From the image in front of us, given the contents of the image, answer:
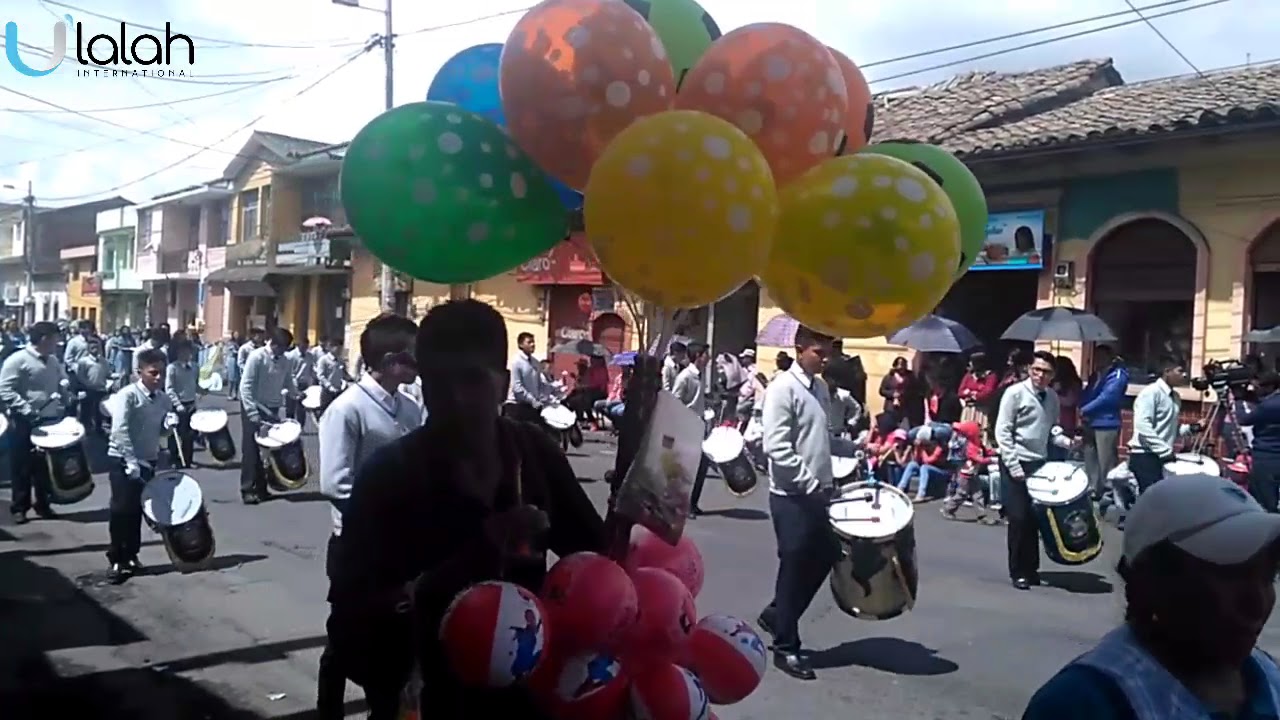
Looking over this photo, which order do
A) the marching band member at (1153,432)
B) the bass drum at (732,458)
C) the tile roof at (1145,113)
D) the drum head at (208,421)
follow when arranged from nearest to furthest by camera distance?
the marching band member at (1153,432) → the bass drum at (732,458) → the tile roof at (1145,113) → the drum head at (208,421)

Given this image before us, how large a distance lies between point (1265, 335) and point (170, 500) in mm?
10851

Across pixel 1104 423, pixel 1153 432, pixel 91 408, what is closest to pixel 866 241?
pixel 1153 432

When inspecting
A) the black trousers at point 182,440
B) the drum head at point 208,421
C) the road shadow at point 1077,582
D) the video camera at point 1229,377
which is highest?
the video camera at point 1229,377

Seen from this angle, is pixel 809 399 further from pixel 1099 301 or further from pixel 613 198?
pixel 1099 301

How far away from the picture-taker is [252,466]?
38.6 ft

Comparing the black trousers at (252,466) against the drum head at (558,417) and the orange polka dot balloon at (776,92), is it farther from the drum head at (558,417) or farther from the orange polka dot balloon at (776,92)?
the orange polka dot balloon at (776,92)

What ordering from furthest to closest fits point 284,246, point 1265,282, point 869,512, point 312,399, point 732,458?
point 284,246 < point 312,399 < point 1265,282 < point 732,458 < point 869,512

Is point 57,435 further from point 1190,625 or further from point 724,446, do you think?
point 1190,625

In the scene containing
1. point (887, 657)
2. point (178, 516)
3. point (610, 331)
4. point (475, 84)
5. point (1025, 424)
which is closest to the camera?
point (475, 84)

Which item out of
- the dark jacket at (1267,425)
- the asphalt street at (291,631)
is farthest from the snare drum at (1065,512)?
the dark jacket at (1267,425)

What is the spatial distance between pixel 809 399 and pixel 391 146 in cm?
372

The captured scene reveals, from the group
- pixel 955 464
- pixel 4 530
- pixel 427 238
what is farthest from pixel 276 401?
pixel 427 238

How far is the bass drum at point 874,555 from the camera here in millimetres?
5988

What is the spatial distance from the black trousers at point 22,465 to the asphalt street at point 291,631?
0.33 m
